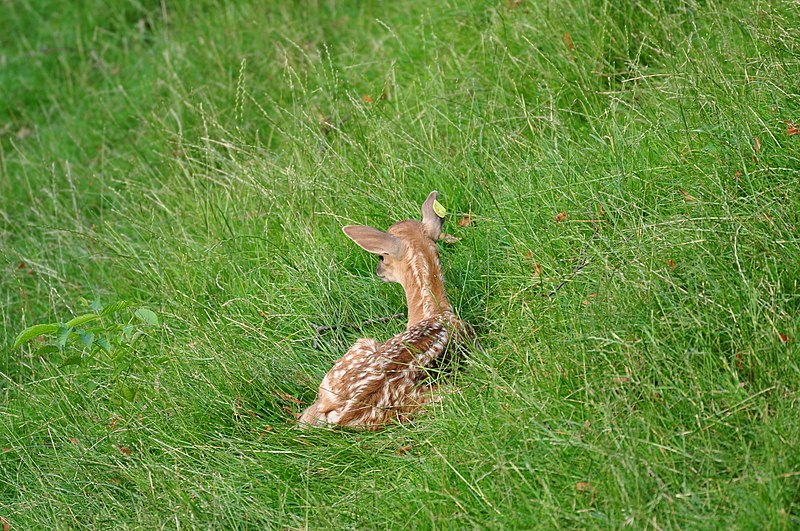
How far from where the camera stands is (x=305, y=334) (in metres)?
5.09

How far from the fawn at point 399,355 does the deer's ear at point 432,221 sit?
32 millimetres

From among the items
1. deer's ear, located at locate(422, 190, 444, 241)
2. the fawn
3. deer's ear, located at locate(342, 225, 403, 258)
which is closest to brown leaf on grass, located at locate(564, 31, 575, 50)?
deer's ear, located at locate(422, 190, 444, 241)

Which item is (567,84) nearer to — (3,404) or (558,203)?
(558,203)

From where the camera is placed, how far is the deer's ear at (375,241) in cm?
496

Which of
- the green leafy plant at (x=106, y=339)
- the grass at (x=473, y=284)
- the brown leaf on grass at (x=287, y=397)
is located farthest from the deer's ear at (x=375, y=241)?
the green leafy plant at (x=106, y=339)

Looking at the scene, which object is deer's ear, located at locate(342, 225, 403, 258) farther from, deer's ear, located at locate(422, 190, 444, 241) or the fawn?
deer's ear, located at locate(422, 190, 444, 241)

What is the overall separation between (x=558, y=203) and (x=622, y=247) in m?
0.76

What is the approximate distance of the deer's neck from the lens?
4.82m

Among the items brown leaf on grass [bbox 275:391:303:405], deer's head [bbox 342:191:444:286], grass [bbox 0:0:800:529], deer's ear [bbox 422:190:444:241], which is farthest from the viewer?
deer's ear [bbox 422:190:444:241]

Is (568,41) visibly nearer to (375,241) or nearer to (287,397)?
(375,241)

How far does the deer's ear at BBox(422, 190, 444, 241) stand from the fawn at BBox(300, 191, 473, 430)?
0.03 metres

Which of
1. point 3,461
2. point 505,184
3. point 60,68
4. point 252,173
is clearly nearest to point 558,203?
point 505,184

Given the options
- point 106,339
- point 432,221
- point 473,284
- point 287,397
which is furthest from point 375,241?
point 106,339

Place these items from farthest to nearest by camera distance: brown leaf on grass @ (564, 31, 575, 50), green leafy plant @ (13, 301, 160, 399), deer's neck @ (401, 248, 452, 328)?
brown leaf on grass @ (564, 31, 575, 50) → deer's neck @ (401, 248, 452, 328) → green leafy plant @ (13, 301, 160, 399)
